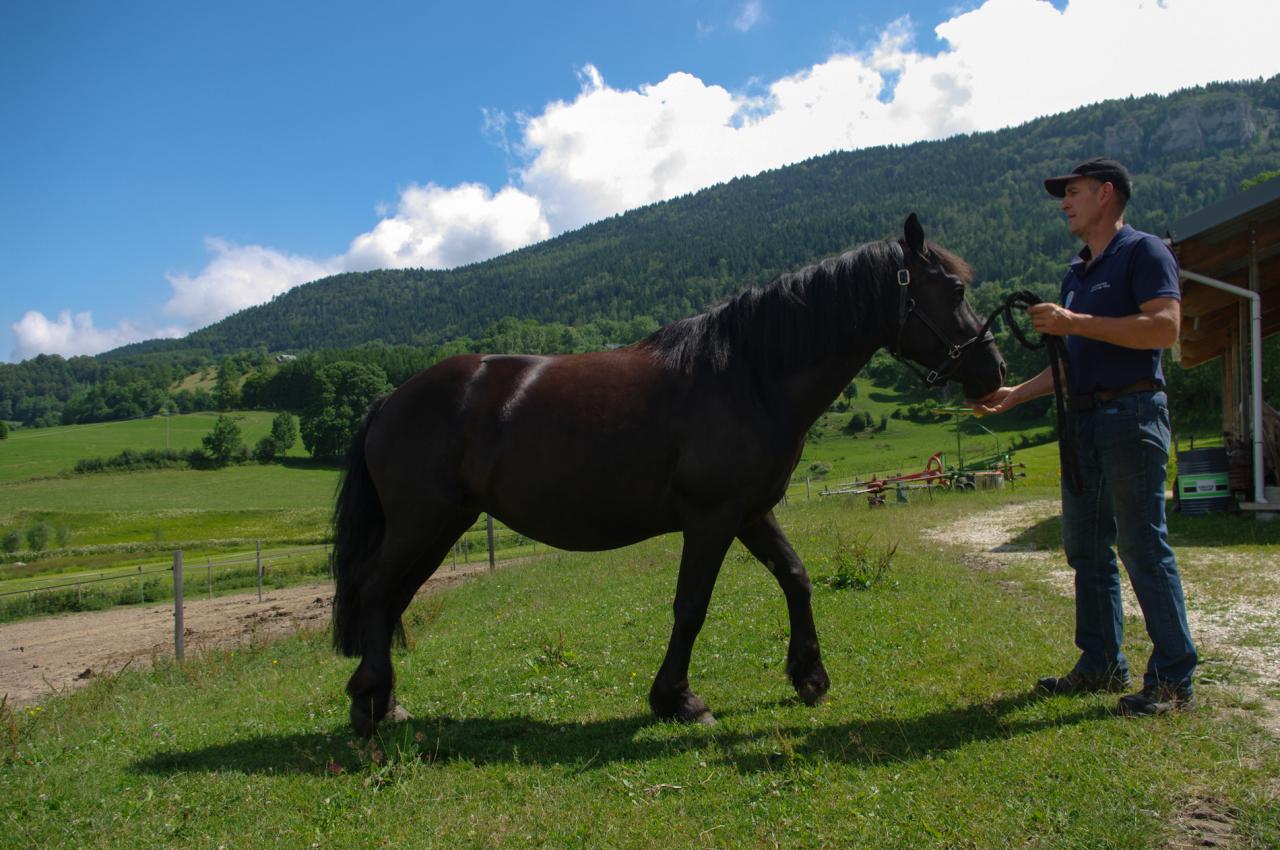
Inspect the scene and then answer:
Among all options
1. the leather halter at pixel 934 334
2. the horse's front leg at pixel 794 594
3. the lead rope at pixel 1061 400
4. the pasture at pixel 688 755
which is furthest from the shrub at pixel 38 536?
the lead rope at pixel 1061 400

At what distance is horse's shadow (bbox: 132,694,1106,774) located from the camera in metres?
4.00

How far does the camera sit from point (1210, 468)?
1425 cm

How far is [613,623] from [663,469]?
412 centimetres

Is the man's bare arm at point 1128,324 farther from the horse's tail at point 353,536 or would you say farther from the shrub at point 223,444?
the shrub at point 223,444

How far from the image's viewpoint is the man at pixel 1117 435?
158 inches

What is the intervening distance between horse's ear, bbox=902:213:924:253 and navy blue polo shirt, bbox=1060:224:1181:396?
955 millimetres

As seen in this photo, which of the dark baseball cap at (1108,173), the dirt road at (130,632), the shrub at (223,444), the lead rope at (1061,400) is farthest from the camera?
the shrub at (223,444)

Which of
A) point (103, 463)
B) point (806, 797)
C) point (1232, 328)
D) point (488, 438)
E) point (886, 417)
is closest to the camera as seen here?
point (806, 797)

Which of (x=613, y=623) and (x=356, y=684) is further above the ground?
(x=356, y=684)

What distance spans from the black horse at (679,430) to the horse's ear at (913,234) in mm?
13

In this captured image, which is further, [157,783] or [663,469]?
[663,469]

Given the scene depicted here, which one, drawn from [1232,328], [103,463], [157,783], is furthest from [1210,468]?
[103,463]

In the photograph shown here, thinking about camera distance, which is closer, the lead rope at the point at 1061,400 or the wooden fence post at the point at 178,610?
the lead rope at the point at 1061,400

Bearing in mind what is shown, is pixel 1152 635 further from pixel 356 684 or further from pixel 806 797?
pixel 356 684
